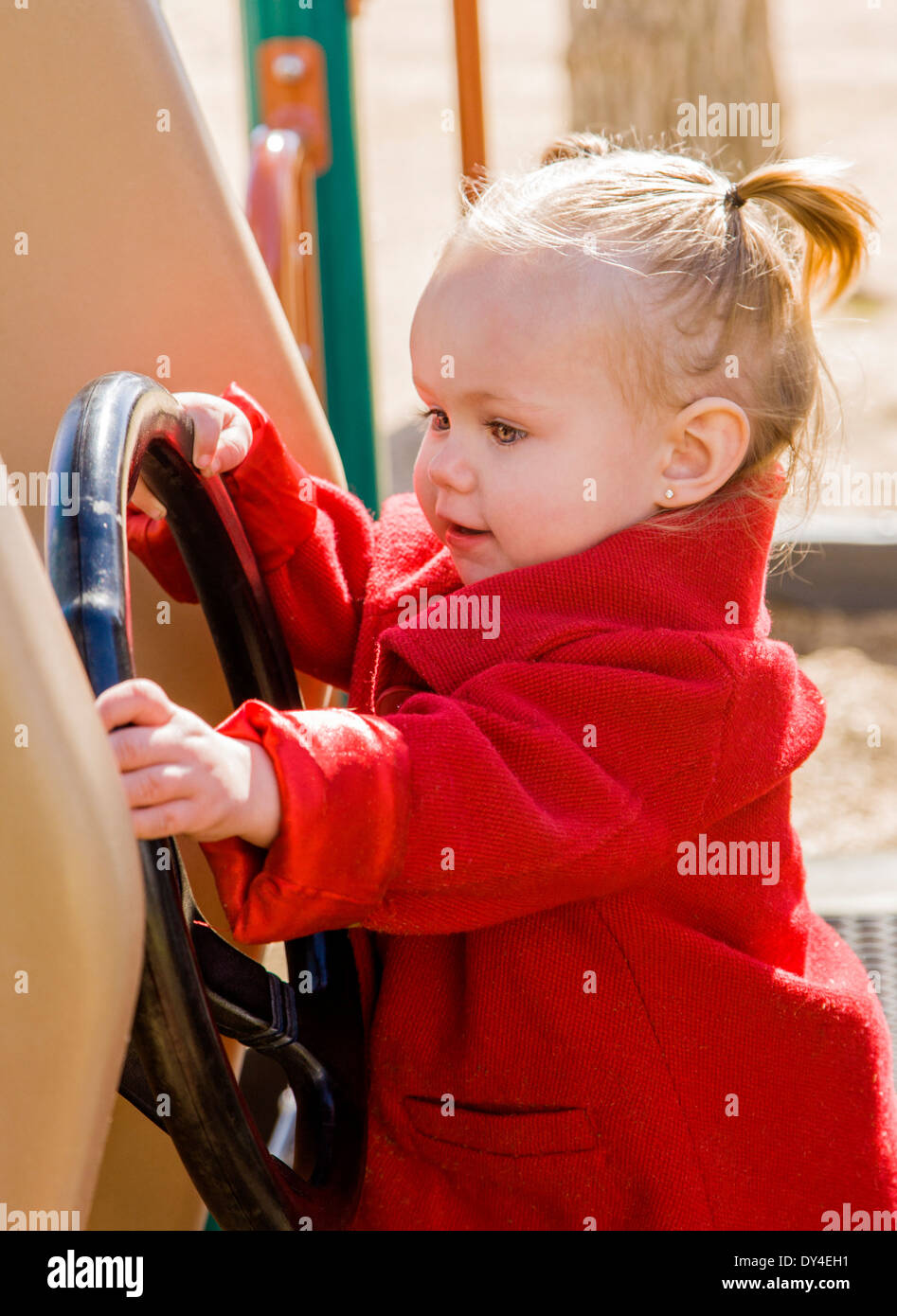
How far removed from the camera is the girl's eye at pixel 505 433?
1073 mm

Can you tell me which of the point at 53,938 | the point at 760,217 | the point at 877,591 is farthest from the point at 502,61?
the point at 53,938

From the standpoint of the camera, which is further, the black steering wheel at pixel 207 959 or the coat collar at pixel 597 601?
the coat collar at pixel 597 601

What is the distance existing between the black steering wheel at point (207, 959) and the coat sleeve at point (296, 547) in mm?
47

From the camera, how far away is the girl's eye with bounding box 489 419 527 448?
1073mm

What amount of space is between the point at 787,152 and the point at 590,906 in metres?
5.28

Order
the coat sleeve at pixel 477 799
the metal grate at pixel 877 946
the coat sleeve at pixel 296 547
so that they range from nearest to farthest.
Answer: the coat sleeve at pixel 477 799 < the coat sleeve at pixel 296 547 < the metal grate at pixel 877 946

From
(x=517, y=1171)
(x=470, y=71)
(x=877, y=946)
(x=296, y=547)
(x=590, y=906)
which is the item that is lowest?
(x=877, y=946)

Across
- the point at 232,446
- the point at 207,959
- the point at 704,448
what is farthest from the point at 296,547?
the point at 207,959

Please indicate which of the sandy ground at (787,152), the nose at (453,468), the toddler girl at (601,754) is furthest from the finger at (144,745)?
the sandy ground at (787,152)

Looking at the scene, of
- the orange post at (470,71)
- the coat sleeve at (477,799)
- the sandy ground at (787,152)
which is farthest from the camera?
the sandy ground at (787,152)

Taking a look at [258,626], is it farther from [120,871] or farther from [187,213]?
[120,871]

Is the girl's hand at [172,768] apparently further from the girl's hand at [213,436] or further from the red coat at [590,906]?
the girl's hand at [213,436]

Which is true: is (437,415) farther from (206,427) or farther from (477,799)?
(477,799)

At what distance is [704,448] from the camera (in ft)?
3.67
